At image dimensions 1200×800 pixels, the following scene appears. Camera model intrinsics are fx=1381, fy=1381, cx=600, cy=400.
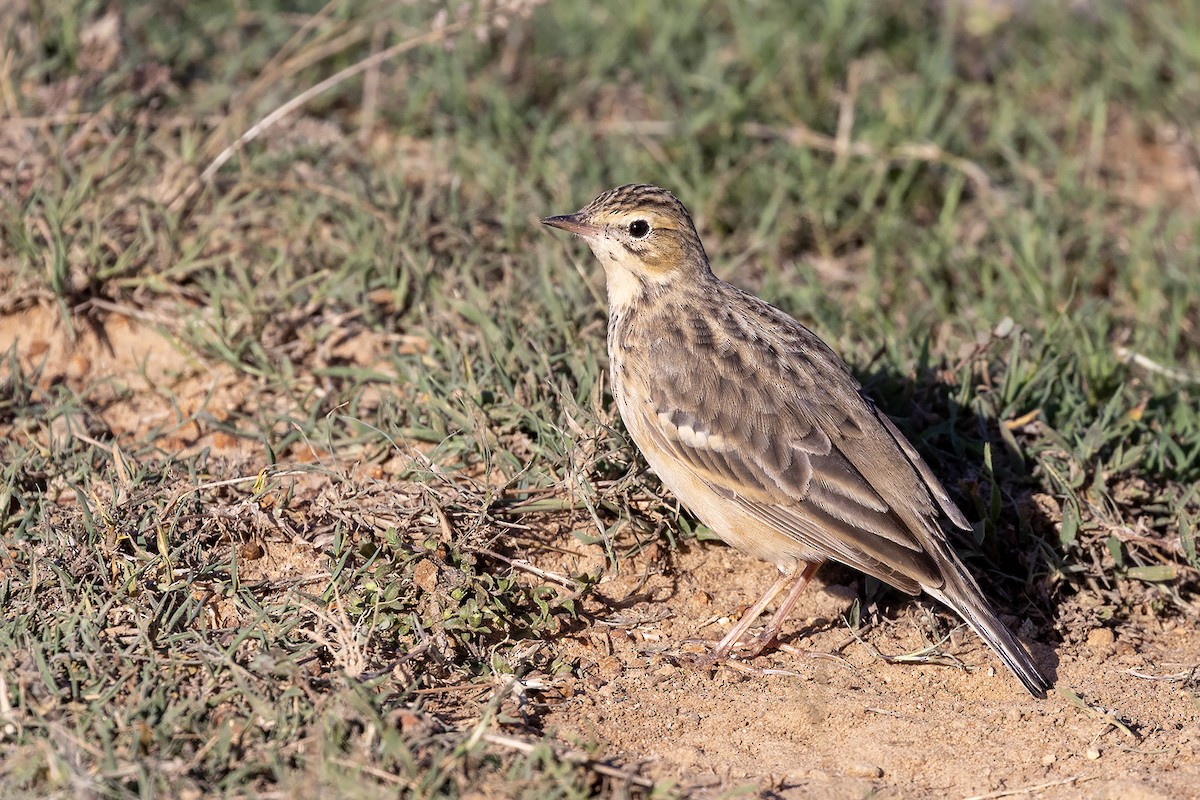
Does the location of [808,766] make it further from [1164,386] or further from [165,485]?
[1164,386]

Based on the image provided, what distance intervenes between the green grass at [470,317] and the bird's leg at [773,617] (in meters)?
0.61

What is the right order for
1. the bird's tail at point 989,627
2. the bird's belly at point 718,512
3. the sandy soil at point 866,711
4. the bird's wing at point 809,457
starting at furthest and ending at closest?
the bird's belly at point 718,512 → the bird's wing at point 809,457 → the bird's tail at point 989,627 → the sandy soil at point 866,711

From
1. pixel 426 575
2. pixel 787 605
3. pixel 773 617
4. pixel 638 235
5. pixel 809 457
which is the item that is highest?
pixel 638 235

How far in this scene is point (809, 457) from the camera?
222 inches

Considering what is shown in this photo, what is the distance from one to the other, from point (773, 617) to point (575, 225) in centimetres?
198

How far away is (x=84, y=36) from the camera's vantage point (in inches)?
328

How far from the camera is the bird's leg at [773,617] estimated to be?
577cm

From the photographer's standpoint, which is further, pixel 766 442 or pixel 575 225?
pixel 575 225

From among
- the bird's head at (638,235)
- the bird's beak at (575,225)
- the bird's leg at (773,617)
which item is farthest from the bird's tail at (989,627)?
the bird's beak at (575,225)

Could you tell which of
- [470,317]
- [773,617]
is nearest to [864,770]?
[773,617]

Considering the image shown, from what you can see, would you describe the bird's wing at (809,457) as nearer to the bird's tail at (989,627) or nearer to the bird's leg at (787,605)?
the bird's tail at (989,627)

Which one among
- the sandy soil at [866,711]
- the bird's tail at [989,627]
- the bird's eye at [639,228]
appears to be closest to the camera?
the sandy soil at [866,711]

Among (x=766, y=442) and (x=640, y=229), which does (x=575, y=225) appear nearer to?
(x=640, y=229)

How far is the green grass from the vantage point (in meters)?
5.04
